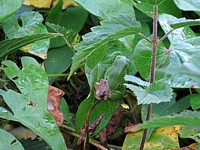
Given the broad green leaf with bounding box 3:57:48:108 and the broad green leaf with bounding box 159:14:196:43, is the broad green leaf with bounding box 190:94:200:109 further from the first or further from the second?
the broad green leaf with bounding box 3:57:48:108

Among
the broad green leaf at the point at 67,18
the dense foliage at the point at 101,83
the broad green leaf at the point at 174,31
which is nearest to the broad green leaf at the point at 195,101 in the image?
the dense foliage at the point at 101,83

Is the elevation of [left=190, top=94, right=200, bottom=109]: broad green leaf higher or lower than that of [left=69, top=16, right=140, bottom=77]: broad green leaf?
lower

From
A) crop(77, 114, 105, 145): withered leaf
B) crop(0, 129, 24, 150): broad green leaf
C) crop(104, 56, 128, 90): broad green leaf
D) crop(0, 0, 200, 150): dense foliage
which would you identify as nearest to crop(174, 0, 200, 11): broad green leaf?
crop(0, 0, 200, 150): dense foliage

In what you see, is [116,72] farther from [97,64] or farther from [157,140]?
[157,140]

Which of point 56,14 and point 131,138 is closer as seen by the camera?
point 131,138

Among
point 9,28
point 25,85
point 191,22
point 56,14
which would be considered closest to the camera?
point 191,22

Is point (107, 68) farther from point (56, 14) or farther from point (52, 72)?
point (56, 14)

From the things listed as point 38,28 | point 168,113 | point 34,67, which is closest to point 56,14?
point 38,28
